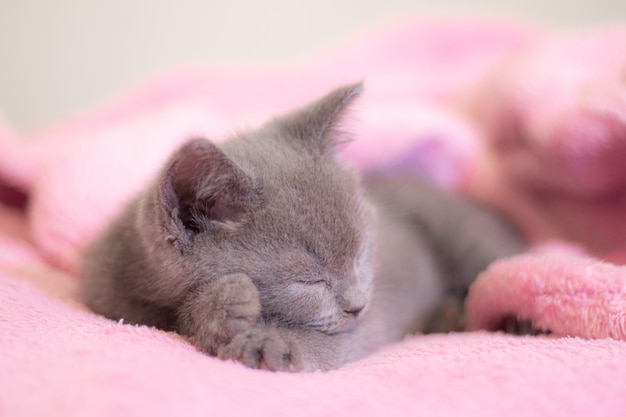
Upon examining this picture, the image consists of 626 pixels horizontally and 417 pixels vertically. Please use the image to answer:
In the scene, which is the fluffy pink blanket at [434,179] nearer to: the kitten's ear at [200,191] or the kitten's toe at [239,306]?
the kitten's toe at [239,306]

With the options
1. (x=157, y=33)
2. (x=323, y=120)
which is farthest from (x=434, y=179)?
(x=157, y=33)

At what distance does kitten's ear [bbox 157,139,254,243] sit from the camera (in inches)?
31.7

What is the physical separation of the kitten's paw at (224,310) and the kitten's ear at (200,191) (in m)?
A: 0.10

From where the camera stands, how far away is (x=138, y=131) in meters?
1.53

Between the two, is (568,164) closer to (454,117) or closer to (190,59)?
(454,117)

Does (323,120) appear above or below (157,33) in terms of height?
below

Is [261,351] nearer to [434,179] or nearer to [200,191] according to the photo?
[200,191]

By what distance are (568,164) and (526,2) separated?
170 centimetres

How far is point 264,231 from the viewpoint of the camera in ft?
2.91

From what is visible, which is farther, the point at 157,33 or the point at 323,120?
the point at 157,33

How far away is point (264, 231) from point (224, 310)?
0.47 ft

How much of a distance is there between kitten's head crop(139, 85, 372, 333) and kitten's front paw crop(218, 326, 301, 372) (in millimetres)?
62

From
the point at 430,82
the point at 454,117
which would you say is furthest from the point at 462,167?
the point at 430,82

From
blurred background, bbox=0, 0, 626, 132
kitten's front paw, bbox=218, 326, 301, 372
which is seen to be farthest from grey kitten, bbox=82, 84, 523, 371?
blurred background, bbox=0, 0, 626, 132
